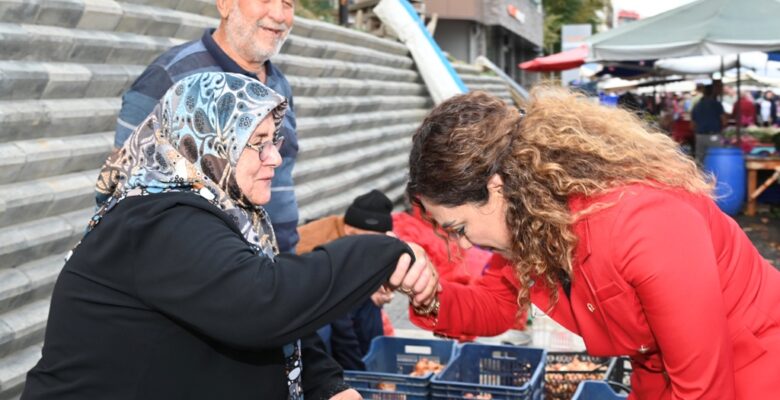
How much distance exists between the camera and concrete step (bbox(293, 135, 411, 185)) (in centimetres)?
781

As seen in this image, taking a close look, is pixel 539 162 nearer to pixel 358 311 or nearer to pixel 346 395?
pixel 346 395

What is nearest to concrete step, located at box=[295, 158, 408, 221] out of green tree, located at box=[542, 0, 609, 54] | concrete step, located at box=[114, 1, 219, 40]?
concrete step, located at box=[114, 1, 219, 40]

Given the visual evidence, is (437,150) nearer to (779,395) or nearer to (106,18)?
(779,395)

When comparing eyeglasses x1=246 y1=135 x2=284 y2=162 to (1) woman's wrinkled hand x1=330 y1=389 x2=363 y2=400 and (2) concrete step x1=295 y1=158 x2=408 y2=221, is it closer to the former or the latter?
(1) woman's wrinkled hand x1=330 y1=389 x2=363 y2=400

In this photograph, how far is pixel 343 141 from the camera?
29.0 ft

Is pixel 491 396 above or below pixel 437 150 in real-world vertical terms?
below

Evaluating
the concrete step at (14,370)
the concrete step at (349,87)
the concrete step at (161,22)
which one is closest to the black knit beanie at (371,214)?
the concrete step at (161,22)

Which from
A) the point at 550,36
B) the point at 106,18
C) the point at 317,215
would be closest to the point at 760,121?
the point at 550,36

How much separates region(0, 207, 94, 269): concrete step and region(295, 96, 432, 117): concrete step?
367 centimetres

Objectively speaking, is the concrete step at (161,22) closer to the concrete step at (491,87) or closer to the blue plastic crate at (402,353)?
the blue plastic crate at (402,353)

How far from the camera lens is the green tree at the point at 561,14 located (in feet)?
146

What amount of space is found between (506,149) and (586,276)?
39 cm

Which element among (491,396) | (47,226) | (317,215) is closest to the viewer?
(491,396)

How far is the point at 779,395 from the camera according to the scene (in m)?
2.23
